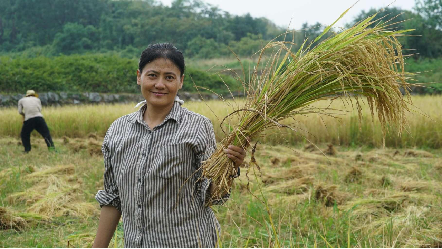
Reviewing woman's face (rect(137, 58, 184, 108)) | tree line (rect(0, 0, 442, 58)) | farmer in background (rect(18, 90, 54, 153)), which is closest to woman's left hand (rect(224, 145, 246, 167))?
woman's face (rect(137, 58, 184, 108))

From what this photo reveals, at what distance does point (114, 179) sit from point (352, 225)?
235cm

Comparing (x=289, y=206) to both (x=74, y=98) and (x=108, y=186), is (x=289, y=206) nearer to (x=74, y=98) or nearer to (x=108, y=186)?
(x=108, y=186)

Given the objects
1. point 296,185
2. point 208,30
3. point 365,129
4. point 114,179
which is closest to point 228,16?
point 208,30

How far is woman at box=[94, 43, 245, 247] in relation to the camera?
5.92ft

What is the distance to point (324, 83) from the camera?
190cm

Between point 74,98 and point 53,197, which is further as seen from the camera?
point 74,98

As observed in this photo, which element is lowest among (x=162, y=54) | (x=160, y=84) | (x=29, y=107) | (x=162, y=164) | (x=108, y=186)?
(x=29, y=107)

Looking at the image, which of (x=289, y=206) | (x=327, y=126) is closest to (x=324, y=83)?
(x=289, y=206)

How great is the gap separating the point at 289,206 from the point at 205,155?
247 cm

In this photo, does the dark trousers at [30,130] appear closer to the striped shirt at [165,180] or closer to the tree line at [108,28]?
the striped shirt at [165,180]

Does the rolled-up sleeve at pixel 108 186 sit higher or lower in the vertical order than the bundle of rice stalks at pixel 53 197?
higher

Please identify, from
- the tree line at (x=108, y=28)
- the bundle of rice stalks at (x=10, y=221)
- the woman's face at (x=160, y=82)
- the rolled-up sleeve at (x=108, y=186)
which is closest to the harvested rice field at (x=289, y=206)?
the bundle of rice stalks at (x=10, y=221)

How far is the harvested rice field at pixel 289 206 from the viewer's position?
3.38 meters

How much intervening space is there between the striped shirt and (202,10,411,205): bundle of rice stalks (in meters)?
0.09
